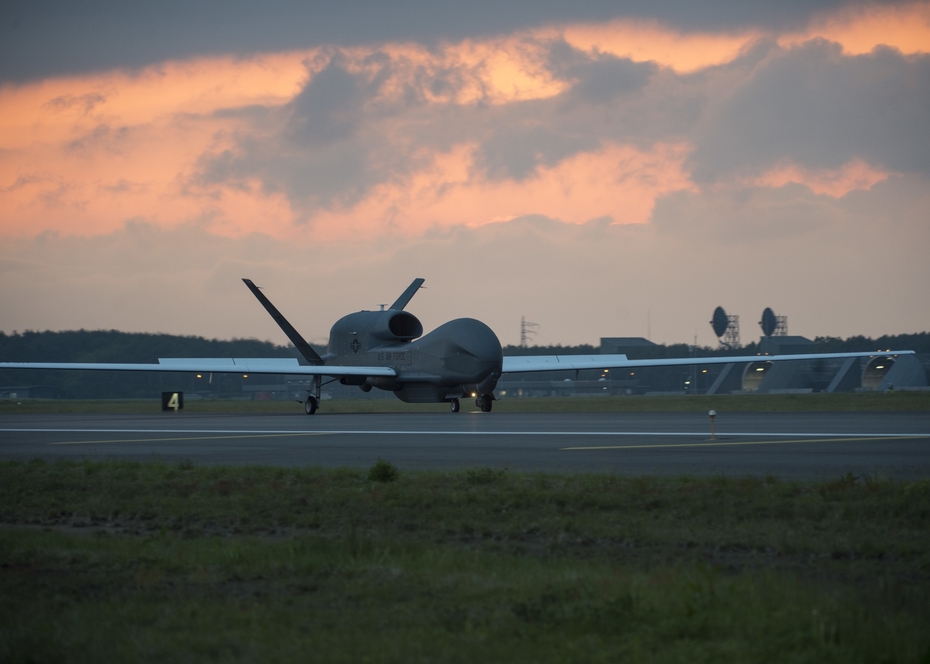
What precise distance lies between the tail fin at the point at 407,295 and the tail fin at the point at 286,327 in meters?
5.39

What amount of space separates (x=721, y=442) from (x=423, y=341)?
86.9 ft

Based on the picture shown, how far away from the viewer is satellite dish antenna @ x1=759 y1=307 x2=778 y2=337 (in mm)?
120875

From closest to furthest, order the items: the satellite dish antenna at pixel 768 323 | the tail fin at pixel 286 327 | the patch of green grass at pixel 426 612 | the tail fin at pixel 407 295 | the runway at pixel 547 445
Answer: the patch of green grass at pixel 426 612 → the runway at pixel 547 445 → the tail fin at pixel 286 327 → the tail fin at pixel 407 295 → the satellite dish antenna at pixel 768 323

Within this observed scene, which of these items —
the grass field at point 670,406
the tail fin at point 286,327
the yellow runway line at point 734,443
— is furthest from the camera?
the tail fin at point 286,327

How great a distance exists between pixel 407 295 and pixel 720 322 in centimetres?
8408

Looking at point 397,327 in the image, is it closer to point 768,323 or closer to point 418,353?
point 418,353

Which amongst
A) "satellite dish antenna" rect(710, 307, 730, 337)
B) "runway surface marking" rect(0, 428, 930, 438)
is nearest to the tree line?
"satellite dish antenna" rect(710, 307, 730, 337)

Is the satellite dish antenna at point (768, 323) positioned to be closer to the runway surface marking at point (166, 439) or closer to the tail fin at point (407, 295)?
the tail fin at point (407, 295)

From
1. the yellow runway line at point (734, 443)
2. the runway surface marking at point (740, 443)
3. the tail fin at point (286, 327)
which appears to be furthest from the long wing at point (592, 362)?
the yellow runway line at point (734, 443)

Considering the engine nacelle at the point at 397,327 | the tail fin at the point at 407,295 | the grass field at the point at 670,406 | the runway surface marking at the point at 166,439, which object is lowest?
the grass field at the point at 670,406

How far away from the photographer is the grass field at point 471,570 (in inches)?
210

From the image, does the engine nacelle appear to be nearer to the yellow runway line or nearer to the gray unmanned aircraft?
the gray unmanned aircraft

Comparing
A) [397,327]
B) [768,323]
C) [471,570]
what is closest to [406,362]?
[397,327]

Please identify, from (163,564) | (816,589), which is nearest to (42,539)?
(163,564)
